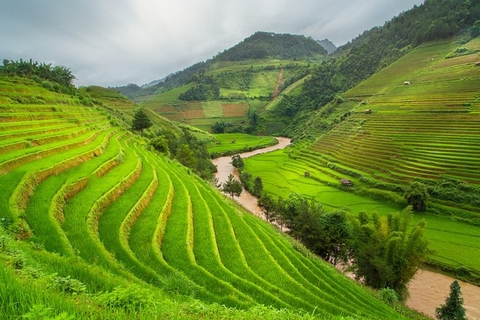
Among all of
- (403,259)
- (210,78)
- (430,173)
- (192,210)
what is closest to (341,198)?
(430,173)

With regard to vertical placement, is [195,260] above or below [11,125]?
below

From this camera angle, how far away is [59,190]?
1112 centimetres

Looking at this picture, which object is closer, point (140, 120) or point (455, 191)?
point (455, 191)

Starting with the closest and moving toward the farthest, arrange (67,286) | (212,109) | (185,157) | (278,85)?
(67,286)
(185,157)
(212,109)
(278,85)

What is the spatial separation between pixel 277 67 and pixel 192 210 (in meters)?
183

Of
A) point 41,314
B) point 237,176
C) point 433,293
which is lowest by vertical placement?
point 433,293

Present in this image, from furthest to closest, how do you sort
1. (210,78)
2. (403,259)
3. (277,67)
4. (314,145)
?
(277,67), (210,78), (314,145), (403,259)

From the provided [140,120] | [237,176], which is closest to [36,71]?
[140,120]

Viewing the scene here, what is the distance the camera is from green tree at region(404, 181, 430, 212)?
31.0m

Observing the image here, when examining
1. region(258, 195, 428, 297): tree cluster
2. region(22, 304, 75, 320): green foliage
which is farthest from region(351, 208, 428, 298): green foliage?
region(22, 304, 75, 320): green foliage

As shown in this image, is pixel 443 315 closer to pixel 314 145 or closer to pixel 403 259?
pixel 403 259

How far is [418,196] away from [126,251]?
32.6m

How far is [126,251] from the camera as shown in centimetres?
871

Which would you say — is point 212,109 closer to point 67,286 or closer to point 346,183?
point 346,183
